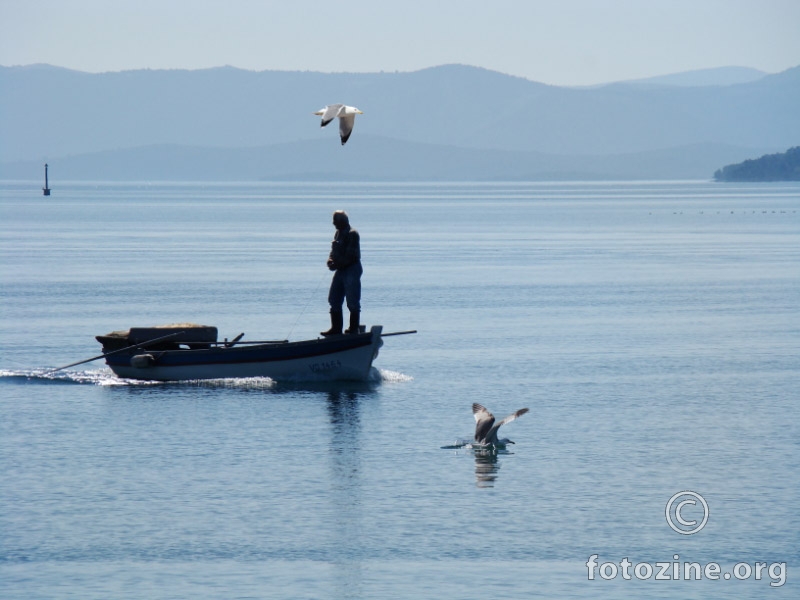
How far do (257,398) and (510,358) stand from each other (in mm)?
7965

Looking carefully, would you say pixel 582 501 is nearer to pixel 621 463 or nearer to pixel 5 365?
pixel 621 463

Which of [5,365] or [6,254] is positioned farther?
[6,254]

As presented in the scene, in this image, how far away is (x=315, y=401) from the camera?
2814cm

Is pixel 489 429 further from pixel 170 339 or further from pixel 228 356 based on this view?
pixel 170 339

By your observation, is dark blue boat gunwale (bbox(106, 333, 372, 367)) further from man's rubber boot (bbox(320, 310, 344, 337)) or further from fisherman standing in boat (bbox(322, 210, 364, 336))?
fisherman standing in boat (bbox(322, 210, 364, 336))

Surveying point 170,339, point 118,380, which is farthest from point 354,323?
point 118,380

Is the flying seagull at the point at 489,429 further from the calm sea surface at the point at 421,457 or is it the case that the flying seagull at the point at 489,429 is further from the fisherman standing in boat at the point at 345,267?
the fisherman standing in boat at the point at 345,267

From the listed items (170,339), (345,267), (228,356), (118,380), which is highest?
(345,267)

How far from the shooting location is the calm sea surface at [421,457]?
16.4m

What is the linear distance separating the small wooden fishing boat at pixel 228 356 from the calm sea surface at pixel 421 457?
0.41 meters

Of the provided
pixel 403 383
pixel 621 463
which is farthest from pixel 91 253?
pixel 621 463

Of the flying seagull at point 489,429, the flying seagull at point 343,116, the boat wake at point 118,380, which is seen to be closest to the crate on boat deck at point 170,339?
the boat wake at point 118,380

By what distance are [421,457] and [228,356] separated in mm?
8358

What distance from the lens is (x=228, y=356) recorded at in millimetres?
29562
